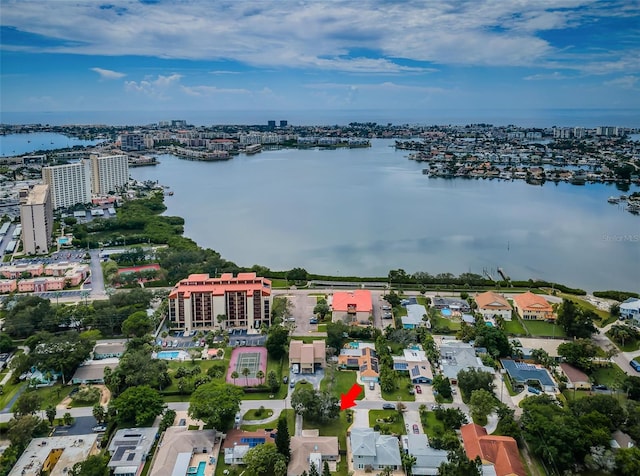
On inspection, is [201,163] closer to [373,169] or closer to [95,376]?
[373,169]

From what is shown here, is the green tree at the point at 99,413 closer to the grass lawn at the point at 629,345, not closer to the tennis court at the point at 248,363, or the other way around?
the tennis court at the point at 248,363

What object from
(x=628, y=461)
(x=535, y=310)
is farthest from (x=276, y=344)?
(x=535, y=310)

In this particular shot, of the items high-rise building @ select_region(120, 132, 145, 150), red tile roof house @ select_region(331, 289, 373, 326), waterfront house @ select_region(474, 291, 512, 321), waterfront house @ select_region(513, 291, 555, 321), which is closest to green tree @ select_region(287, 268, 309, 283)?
red tile roof house @ select_region(331, 289, 373, 326)

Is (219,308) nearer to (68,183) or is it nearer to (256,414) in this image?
(256,414)

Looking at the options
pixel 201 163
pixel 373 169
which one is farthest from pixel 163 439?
pixel 201 163

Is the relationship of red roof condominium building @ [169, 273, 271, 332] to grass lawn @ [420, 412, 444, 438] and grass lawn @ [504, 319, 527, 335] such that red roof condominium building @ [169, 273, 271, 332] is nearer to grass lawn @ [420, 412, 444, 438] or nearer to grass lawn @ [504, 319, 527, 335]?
grass lawn @ [420, 412, 444, 438]
